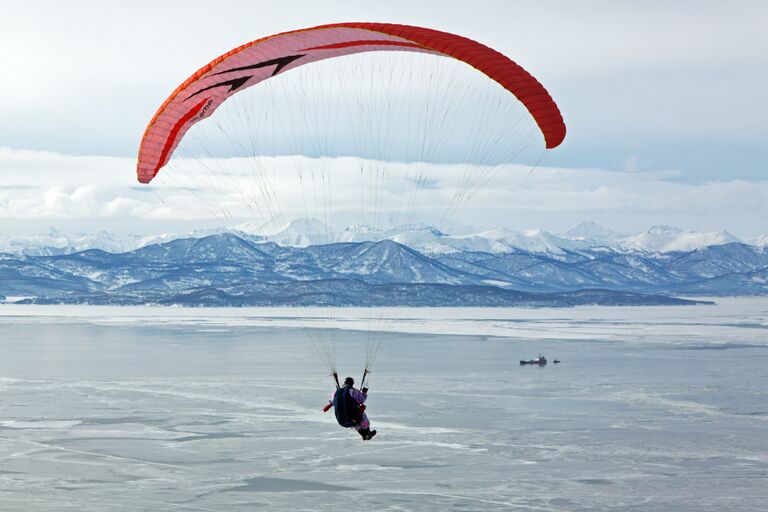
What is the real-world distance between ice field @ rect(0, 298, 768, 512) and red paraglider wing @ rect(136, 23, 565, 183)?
Answer: 26.1ft

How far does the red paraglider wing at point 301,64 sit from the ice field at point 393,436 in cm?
795

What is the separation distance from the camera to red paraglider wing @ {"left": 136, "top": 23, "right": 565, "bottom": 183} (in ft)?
64.4

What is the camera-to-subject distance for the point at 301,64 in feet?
72.9

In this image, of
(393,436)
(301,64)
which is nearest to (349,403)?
(301,64)

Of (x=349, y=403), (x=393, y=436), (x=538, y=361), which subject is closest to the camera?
(x=349, y=403)

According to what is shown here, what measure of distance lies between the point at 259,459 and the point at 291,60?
10976mm

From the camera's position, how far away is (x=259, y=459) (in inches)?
1050

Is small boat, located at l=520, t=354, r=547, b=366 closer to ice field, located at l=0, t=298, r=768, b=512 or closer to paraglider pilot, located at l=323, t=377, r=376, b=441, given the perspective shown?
ice field, located at l=0, t=298, r=768, b=512

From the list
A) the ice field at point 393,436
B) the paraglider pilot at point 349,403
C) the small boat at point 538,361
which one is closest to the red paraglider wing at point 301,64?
the paraglider pilot at point 349,403

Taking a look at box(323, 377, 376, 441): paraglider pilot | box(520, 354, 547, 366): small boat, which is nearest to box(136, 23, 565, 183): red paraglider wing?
box(323, 377, 376, 441): paraglider pilot

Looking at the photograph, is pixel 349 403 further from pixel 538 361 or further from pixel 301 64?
pixel 538 361

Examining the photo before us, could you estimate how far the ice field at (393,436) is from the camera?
23031 mm

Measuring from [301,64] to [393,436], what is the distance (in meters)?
12.6

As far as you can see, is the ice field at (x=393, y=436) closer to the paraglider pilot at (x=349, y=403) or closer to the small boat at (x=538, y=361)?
the small boat at (x=538, y=361)
